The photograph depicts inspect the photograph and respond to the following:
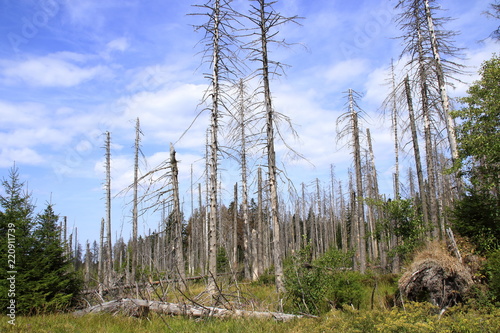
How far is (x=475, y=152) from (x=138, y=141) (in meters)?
26.4

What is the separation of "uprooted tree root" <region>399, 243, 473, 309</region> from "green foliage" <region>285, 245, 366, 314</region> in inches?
57.4

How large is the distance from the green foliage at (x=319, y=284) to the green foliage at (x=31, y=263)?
6.78 m

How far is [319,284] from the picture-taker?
937 cm

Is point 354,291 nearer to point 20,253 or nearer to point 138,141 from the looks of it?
point 20,253

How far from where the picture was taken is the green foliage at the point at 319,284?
9219 millimetres

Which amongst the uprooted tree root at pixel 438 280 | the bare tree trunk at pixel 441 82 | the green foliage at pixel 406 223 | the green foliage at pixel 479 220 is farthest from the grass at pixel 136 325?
the bare tree trunk at pixel 441 82

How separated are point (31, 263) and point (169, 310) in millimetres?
4844

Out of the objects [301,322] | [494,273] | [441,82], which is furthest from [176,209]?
[441,82]

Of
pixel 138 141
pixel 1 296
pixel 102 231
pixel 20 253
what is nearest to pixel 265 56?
pixel 20 253

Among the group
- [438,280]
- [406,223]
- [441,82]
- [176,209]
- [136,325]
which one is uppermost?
[441,82]

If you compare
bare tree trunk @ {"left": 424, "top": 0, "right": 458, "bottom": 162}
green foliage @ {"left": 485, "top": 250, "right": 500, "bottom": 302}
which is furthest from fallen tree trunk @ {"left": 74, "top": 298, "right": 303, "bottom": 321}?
bare tree trunk @ {"left": 424, "top": 0, "right": 458, "bottom": 162}

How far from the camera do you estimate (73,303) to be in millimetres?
11148

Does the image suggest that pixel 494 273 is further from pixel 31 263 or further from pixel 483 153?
pixel 31 263

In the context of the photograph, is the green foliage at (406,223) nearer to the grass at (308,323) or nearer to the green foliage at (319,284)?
the green foliage at (319,284)
